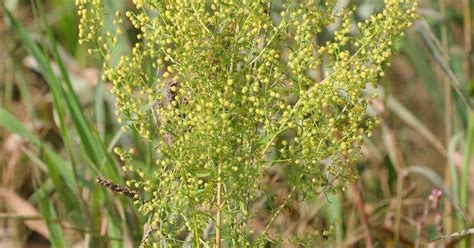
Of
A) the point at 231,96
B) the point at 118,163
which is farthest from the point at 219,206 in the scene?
the point at 118,163

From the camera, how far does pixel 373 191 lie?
9.24 ft

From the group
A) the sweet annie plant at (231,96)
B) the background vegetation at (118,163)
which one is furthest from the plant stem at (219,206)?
the background vegetation at (118,163)

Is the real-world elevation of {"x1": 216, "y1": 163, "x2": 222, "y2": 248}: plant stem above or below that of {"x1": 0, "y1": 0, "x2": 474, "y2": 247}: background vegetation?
below

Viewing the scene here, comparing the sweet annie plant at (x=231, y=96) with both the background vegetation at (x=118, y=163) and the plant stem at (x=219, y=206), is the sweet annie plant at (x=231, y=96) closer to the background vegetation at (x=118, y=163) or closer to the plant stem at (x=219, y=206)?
the plant stem at (x=219, y=206)

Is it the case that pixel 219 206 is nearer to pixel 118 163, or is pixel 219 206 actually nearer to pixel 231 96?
pixel 231 96

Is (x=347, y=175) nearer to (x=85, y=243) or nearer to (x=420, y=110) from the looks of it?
(x=85, y=243)

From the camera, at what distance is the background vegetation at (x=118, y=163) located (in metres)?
1.98

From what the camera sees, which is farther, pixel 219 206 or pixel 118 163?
pixel 118 163

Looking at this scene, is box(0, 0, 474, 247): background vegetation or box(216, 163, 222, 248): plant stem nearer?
box(216, 163, 222, 248): plant stem

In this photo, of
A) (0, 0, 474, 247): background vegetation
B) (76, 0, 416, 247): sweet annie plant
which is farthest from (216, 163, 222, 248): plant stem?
(0, 0, 474, 247): background vegetation

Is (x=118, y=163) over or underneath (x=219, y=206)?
over

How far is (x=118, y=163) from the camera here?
206 cm

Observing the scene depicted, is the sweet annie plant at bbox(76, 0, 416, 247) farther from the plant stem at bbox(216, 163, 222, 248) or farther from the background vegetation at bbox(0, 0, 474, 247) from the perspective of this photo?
the background vegetation at bbox(0, 0, 474, 247)

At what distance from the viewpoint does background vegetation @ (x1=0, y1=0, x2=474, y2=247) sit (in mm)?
1977
